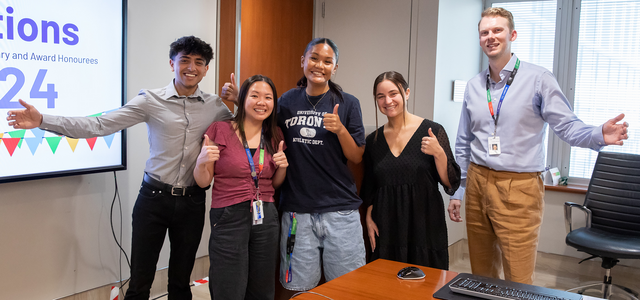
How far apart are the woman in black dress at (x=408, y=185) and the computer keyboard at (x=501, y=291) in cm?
67

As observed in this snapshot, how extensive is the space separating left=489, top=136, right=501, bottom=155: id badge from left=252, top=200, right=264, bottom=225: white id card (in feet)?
3.90

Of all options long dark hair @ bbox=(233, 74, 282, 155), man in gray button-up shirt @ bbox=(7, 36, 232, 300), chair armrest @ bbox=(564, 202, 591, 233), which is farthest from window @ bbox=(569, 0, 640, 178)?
man in gray button-up shirt @ bbox=(7, 36, 232, 300)

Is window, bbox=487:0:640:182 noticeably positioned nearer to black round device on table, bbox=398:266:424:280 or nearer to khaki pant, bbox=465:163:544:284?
khaki pant, bbox=465:163:544:284

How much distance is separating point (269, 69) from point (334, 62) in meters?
1.65

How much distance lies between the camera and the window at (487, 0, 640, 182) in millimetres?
4066

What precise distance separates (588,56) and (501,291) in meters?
3.61

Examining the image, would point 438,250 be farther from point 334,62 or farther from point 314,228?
point 334,62

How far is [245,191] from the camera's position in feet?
6.84

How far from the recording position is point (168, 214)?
7.64 feet

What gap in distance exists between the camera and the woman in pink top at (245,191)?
2059 mm

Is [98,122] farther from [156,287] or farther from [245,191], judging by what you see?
[156,287]

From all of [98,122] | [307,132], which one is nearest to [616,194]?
[307,132]

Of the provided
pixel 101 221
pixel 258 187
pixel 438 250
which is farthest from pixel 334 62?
pixel 101 221

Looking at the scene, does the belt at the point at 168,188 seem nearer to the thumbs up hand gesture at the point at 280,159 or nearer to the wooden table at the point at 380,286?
the thumbs up hand gesture at the point at 280,159
